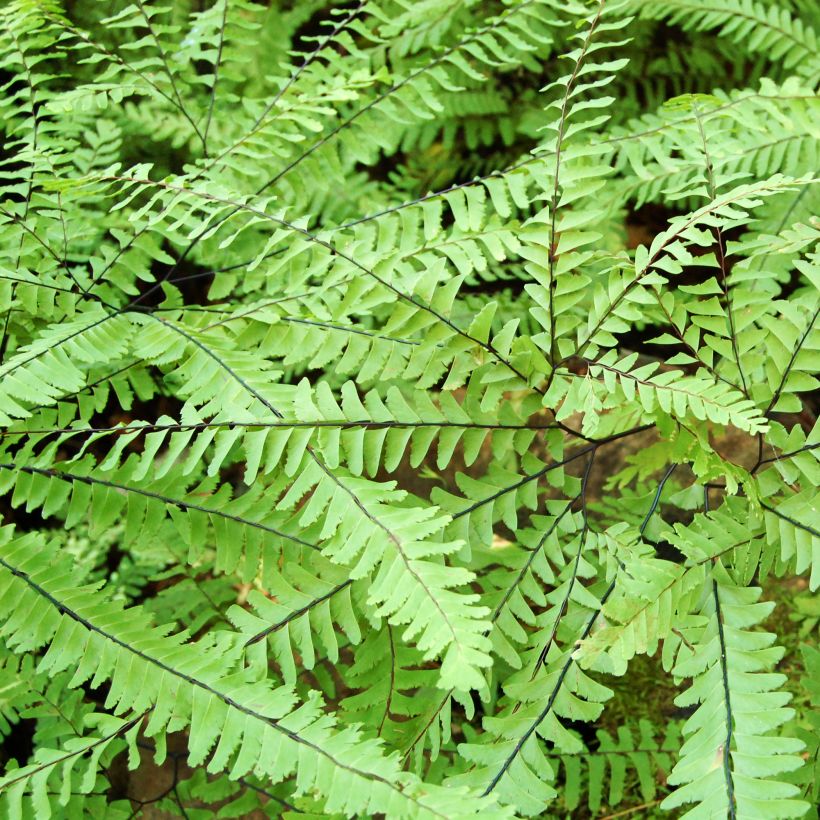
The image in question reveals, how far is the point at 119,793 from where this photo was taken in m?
1.68

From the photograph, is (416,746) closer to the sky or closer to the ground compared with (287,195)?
closer to the ground

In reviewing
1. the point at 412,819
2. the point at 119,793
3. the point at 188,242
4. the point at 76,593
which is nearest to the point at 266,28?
the point at 188,242

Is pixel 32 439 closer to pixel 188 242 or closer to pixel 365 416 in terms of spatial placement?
pixel 188 242

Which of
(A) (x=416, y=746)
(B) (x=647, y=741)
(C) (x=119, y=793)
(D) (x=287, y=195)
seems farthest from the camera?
(D) (x=287, y=195)

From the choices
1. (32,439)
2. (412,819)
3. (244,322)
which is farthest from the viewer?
(244,322)

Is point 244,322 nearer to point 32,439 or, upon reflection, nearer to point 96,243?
point 32,439

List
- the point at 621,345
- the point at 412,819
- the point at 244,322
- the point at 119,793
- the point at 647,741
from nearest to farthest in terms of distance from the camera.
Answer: the point at 412,819
the point at 244,322
the point at 647,741
the point at 119,793
the point at 621,345

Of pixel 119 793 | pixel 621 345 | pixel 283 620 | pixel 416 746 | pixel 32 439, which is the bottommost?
pixel 119 793

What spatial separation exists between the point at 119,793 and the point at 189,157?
1946 mm

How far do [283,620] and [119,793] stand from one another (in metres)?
0.96

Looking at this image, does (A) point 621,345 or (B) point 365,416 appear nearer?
(B) point 365,416

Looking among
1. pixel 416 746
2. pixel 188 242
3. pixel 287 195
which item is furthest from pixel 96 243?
pixel 416 746

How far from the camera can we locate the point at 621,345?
2289 millimetres

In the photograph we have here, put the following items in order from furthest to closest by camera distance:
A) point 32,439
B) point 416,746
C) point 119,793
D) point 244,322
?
1. point 119,793
2. point 244,322
3. point 32,439
4. point 416,746
